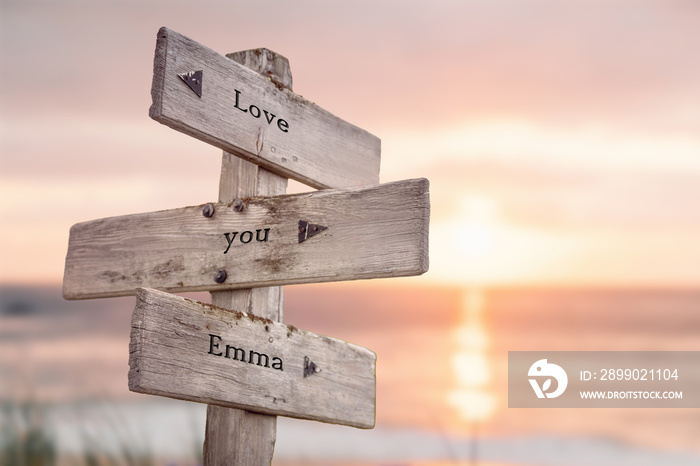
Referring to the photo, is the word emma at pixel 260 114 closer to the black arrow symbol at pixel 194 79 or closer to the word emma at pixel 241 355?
the black arrow symbol at pixel 194 79

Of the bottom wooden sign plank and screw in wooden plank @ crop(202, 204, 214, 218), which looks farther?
screw in wooden plank @ crop(202, 204, 214, 218)

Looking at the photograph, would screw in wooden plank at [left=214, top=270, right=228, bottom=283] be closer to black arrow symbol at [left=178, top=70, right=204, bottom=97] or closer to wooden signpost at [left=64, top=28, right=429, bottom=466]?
wooden signpost at [left=64, top=28, right=429, bottom=466]

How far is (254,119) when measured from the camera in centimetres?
239

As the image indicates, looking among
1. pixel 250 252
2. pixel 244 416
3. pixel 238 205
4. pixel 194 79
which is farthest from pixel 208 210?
pixel 244 416

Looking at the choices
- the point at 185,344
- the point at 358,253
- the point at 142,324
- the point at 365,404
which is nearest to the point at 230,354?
the point at 185,344

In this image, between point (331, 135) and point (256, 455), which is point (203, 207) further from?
point (256, 455)

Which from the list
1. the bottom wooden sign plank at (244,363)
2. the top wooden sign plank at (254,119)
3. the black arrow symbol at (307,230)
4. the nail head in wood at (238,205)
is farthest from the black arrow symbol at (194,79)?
the bottom wooden sign plank at (244,363)

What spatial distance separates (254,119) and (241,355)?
72 centimetres

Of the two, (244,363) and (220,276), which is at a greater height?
(220,276)

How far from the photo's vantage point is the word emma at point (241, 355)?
2106mm

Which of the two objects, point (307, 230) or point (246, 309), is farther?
point (246, 309)

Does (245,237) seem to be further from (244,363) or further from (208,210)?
(244,363)

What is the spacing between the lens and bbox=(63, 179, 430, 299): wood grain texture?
2.07m

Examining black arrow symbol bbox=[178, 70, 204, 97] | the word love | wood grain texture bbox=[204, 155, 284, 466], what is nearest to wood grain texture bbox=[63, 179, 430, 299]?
the word love
